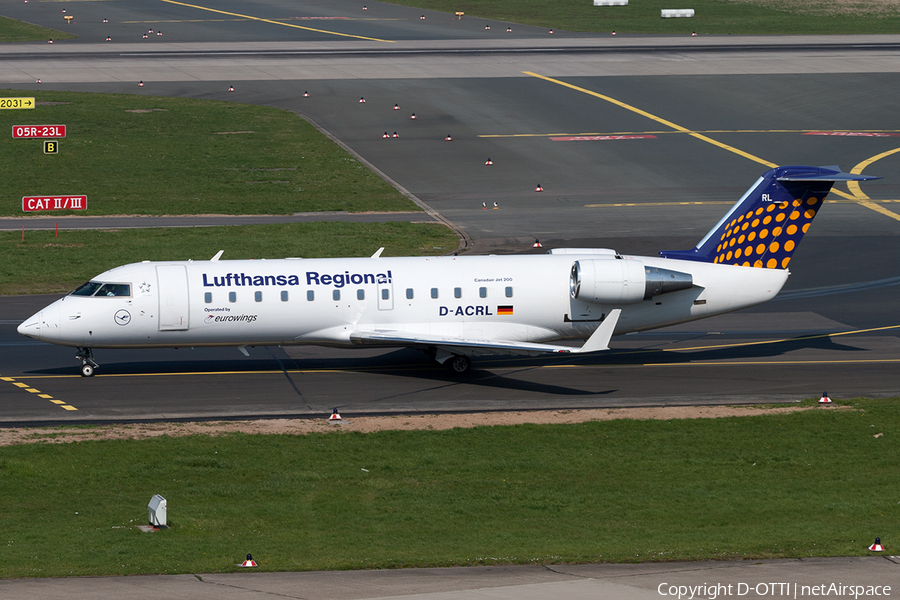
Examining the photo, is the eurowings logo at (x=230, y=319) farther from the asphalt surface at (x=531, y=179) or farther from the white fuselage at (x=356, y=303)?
the asphalt surface at (x=531, y=179)

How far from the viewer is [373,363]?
39125 millimetres

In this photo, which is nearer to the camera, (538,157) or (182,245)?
(182,245)

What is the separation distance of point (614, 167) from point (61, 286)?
1389 inches

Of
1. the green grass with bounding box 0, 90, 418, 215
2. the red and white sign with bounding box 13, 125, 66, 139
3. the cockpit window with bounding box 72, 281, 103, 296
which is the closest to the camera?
the cockpit window with bounding box 72, 281, 103, 296

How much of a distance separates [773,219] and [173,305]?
20.3 metres

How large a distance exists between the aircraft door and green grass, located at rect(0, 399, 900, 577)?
660cm

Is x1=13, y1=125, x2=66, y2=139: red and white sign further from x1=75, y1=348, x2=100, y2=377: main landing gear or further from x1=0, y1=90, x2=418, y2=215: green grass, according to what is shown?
x1=75, y1=348, x2=100, y2=377: main landing gear

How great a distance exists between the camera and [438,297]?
36562 mm

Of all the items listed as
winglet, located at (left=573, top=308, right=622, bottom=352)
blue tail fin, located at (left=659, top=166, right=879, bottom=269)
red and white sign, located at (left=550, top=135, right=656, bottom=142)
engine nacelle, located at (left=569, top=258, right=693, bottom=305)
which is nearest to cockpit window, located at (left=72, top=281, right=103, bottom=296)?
engine nacelle, located at (left=569, top=258, right=693, bottom=305)

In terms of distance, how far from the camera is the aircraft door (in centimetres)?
3547

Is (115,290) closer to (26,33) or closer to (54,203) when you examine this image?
(54,203)

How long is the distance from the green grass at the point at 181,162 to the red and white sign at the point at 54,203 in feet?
15.7

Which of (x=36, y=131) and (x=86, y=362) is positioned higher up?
(x=36, y=131)

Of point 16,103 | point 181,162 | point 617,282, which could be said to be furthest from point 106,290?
point 16,103
